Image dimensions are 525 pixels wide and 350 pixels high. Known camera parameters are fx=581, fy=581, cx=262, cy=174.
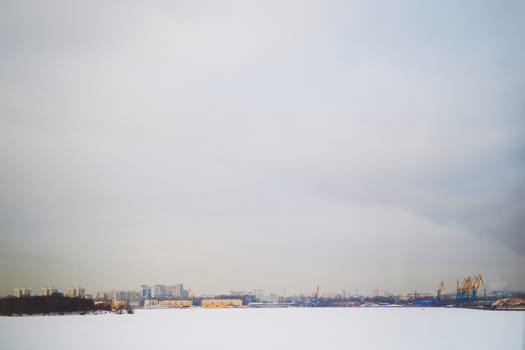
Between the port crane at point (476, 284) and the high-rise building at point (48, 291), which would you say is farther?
the high-rise building at point (48, 291)

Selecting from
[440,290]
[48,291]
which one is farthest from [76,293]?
[440,290]

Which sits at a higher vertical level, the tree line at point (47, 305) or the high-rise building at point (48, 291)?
the high-rise building at point (48, 291)

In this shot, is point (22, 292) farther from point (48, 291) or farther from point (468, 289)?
point (468, 289)

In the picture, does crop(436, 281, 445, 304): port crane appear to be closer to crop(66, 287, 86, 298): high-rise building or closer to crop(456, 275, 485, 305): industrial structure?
crop(456, 275, 485, 305): industrial structure

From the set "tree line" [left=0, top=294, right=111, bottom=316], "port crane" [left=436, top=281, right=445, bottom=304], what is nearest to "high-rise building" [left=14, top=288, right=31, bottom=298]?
"tree line" [left=0, top=294, right=111, bottom=316]

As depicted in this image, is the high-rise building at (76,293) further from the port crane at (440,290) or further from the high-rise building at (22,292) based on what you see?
the port crane at (440,290)

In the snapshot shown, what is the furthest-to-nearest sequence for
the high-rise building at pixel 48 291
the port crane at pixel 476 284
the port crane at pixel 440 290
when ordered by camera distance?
1. the high-rise building at pixel 48 291
2. the port crane at pixel 440 290
3. the port crane at pixel 476 284

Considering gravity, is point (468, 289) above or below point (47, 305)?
above

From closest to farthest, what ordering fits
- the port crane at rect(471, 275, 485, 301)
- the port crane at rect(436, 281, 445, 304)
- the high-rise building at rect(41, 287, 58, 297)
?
1. the port crane at rect(471, 275, 485, 301)
2. the port crane at rect(436, 281, 445, 304)
3. the high-rise building at rect(41, 287, 58, 297)

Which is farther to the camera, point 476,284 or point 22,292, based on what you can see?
point 22,292

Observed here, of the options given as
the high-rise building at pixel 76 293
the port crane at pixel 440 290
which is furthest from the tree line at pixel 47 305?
the port crane at pixel 440 290

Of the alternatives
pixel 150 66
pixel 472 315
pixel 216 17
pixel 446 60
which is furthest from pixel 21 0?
pixel 472 315

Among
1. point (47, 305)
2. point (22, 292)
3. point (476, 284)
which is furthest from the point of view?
point (47, 305)

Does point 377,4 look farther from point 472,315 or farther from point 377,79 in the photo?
point 472,315
